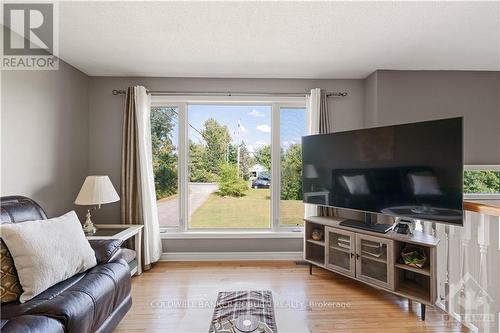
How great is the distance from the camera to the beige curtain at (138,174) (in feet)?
9.62

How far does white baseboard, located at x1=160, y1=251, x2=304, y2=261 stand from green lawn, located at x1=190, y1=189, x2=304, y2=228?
36 cm

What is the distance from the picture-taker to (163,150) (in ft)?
10.5

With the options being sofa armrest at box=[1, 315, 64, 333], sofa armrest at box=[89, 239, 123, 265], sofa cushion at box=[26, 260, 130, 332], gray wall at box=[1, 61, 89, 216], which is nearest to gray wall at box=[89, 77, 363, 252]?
gray wall at box=[1, 61, 89, 216]

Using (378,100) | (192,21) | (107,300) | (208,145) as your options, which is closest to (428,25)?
(378,100)

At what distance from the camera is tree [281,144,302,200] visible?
3254 mm

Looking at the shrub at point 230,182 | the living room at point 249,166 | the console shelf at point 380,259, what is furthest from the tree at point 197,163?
the console shelf at point 380,259

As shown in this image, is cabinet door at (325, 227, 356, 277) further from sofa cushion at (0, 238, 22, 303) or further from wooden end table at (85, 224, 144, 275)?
sofa cushion at (0, 238, 22, 303)

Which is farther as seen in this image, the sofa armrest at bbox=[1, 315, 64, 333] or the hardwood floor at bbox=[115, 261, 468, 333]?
the hardwood floor at bbox=[115, 261, 468, 333]

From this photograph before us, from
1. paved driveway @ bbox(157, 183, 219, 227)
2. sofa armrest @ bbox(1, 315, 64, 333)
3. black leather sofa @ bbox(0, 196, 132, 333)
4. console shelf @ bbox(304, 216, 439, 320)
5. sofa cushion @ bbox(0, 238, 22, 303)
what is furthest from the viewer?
paved driveway @ bbox(157, 183, 219, 227)

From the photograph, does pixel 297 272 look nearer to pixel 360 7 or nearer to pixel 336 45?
pixel 336 45

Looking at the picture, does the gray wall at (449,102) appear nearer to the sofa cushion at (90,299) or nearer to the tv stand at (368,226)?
the tv stand at (368,226)

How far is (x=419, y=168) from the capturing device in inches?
80.8

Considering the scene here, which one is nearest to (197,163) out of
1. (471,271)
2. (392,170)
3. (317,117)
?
(317,117)

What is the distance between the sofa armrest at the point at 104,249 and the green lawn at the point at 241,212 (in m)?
1.30
